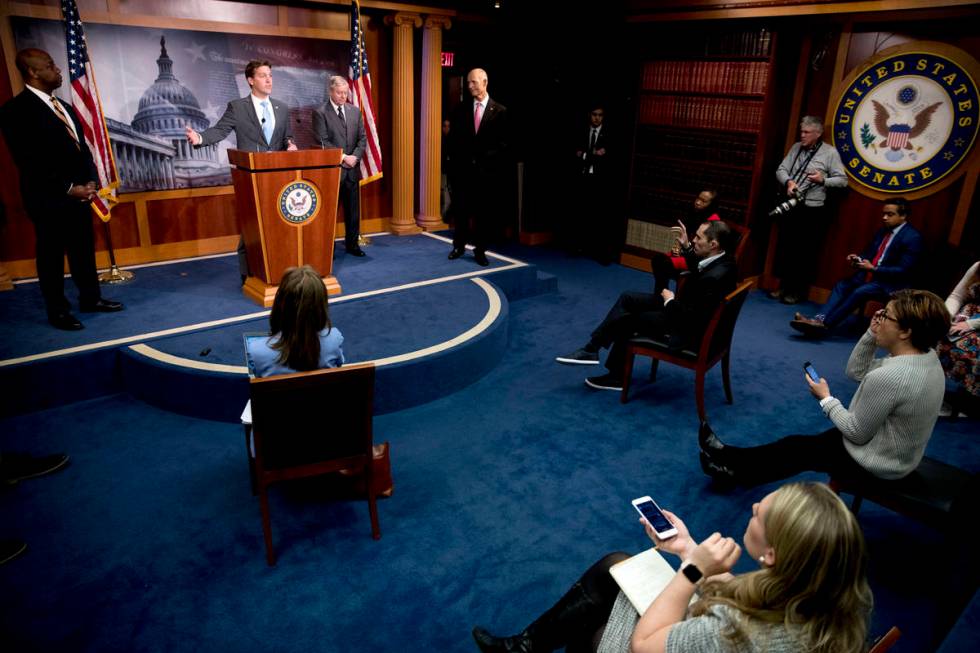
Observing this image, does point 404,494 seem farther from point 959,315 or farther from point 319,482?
point 959,315

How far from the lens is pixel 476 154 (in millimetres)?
5863

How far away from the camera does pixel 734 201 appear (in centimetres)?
630

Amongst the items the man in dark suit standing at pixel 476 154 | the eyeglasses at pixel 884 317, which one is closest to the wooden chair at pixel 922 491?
the eyeglasses at pixel 884 317

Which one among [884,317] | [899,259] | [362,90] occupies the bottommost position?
[899,259]

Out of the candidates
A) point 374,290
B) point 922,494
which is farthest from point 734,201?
point 922,494

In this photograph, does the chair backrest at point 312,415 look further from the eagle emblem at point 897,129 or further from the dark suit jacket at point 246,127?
the eagle emblem at point 897,129

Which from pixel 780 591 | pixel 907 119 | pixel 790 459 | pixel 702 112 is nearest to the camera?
pixel 780 591

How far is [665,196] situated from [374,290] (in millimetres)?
3398

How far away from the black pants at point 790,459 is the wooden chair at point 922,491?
2.1 inches

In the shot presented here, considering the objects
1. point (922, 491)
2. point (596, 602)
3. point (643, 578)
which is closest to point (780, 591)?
point (643, 578)

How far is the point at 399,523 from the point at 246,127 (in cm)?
351

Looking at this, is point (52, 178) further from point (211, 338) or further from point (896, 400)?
point (896, 400)

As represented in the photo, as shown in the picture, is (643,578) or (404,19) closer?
(643,578)

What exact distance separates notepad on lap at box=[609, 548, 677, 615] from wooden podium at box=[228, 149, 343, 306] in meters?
3.14
